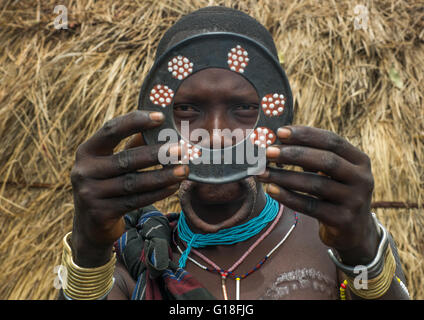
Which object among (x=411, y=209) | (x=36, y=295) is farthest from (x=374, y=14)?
(x=36, y=295)

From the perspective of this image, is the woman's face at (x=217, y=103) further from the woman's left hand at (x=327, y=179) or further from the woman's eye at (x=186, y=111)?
the woman's left hand at (x=327, y=179)

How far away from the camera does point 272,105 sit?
1.39 metres

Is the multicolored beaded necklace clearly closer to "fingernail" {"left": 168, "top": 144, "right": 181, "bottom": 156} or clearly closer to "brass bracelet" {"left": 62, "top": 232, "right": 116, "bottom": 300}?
"brass bracelet" {"left": 62, "top": 232, "right": 116, "bottom": 300}

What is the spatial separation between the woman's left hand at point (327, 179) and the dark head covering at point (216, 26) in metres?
0.52

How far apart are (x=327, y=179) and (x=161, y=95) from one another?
0.57 metres

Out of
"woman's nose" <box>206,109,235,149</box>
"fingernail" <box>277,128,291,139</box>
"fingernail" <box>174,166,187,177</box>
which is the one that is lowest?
"fingernail" <box>174,166,187,177</box>

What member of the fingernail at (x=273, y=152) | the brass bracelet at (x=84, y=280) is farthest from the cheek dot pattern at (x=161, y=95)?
the brass bracelet at (x=84, y=280)

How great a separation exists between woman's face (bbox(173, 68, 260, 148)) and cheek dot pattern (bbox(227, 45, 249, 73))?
0.13 m

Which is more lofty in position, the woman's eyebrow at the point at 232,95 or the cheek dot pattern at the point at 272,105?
the woman's eyebrow at the point at 232,95

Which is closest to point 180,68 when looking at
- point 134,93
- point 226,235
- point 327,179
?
point 327,179

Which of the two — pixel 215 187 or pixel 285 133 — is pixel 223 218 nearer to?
pixel 215 187

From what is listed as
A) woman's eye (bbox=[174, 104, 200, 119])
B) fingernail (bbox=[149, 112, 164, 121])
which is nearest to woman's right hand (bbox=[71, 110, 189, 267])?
fingernail (bbox=[149, 112, 164, 121])

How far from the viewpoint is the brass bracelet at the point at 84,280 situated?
1.46m

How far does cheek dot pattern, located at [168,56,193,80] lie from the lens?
1.36m
